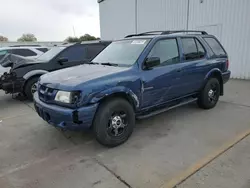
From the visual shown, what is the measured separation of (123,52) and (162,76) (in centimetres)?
90

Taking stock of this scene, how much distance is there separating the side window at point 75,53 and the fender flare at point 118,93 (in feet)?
13.7

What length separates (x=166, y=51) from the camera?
4.26 meters

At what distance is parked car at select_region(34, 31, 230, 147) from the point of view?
3.20 m

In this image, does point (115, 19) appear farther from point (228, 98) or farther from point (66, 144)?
point (66, 144)

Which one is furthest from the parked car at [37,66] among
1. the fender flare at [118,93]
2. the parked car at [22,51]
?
the fender flare at [118,93]

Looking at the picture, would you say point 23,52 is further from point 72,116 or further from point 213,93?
point 213,93

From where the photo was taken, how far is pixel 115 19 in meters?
16.7

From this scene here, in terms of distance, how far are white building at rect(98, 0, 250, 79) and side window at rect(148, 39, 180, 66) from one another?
608 centimetres

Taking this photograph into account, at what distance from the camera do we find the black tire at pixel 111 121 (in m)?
3.30

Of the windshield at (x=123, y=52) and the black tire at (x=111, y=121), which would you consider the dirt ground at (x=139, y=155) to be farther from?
the windshield at (x=123, y=52)

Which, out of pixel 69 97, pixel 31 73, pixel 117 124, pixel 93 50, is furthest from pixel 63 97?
pixel 93 50

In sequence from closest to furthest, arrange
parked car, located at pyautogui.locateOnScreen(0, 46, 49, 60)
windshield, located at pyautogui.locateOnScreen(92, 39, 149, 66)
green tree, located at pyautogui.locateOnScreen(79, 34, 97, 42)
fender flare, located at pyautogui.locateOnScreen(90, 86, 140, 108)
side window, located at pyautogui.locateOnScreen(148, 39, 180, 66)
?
1. fender flare, located at pyautogui.locateOnScreen(90, 86, 140, 108)
2. windshield, located at pyautogui.locateOnScreen(92, 39, 149, 66)
3. side window, located at pyautogui.locateOnScreen(148, 39, 180, 66)
4. parked car, located at pyautogui.locateOnScreen(0, 46, 49, 60)
5. green tree, located at pyautogui.locateOnScreen(79, 34, 97, 42)

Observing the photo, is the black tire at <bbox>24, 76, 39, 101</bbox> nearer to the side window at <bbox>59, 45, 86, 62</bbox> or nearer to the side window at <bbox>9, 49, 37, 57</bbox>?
the side window at <bbox>59, 45, 86, 62</bbox>

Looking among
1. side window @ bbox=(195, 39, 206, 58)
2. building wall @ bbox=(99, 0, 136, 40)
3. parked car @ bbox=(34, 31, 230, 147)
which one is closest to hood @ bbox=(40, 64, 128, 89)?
parked car @ bbox=(34, 31, 230, 147)
